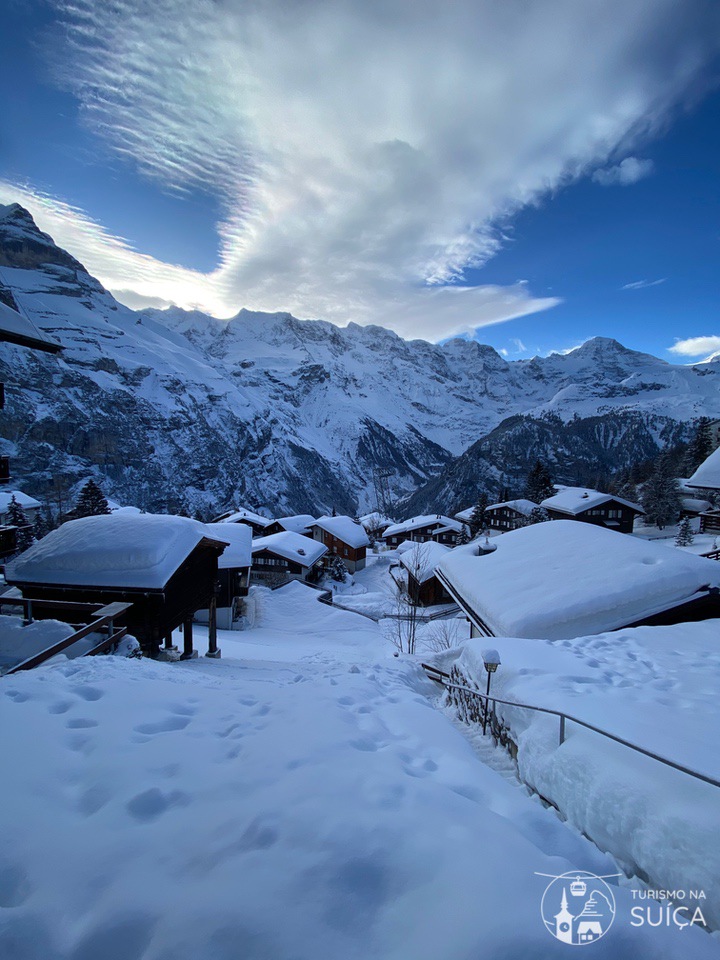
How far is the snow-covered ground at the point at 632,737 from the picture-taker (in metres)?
3.21

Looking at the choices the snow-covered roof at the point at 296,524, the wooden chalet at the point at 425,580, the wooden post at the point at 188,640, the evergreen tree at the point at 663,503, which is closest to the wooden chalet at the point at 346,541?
the snow-covered roof at the point at 296,524

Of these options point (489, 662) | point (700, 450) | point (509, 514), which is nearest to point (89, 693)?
point (489, 662)

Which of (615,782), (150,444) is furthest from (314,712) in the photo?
(150,444)

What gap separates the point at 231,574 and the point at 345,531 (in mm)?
24764

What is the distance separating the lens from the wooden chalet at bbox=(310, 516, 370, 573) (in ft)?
153

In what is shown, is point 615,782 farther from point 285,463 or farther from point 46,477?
point 285,463

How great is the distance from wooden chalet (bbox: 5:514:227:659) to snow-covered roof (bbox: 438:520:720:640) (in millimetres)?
8561

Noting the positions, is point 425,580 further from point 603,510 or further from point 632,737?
point 632,737

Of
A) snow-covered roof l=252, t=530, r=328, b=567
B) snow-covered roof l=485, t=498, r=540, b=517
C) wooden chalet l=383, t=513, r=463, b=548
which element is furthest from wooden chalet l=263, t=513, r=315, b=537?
snow-covered roof l=485, t=498, r=540, b=517

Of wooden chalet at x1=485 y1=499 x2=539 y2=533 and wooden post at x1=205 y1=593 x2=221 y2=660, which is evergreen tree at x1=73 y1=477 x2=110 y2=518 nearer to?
wooden post at x1=205 y1=593 x2=221 y2=660

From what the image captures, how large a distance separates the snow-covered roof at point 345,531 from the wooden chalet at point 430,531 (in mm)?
10913

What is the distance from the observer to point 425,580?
3133 cm

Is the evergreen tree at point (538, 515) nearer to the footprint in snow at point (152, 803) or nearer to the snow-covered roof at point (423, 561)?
the snow-covered roof at point (423, 561)

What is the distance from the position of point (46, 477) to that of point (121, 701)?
355 ft
